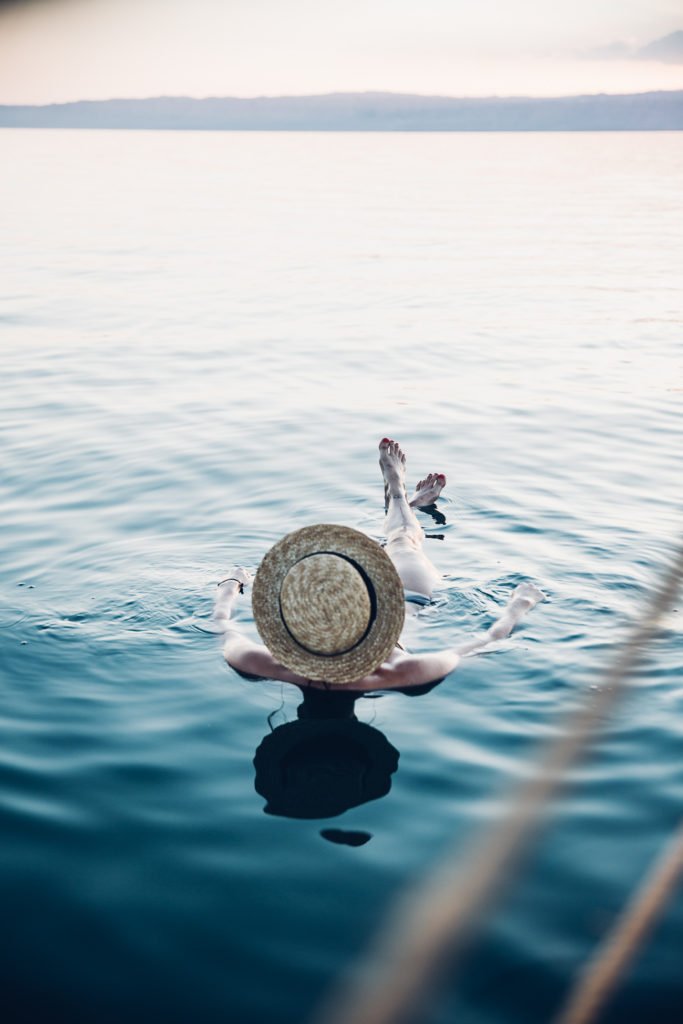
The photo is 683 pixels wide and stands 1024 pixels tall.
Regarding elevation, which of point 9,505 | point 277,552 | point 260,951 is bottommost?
point 260,951

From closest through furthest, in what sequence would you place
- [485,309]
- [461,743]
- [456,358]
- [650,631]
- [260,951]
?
1. [260,951]
2. [461,743]
3. [650,631]
4. [456,358]
5. [485,309]

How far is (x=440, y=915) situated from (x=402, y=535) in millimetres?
3911

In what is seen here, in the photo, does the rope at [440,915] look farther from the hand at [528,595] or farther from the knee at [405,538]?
the knee at [405,538]

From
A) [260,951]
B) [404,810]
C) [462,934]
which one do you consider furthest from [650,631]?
[260,951]

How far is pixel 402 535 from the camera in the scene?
8031mm

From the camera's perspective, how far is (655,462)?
11.6 meters

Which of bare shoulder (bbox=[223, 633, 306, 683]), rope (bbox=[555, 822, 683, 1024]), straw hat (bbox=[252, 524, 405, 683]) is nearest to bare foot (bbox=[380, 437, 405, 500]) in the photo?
bare shoulder (bbox=[223, 633, 306, 683])

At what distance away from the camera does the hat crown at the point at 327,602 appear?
5.32 meters

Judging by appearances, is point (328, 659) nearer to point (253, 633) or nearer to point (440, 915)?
point (440, 915)

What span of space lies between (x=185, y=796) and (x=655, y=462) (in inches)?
311

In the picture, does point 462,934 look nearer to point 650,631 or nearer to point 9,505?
point 650,631

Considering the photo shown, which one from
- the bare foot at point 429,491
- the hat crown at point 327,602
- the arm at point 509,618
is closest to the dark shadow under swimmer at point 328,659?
the hat crown at point 327,602

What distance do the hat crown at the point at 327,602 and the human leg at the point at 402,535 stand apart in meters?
1.83

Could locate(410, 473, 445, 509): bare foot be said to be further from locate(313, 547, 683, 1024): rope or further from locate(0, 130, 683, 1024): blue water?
locate(313, 547, 683, 1024): rope
